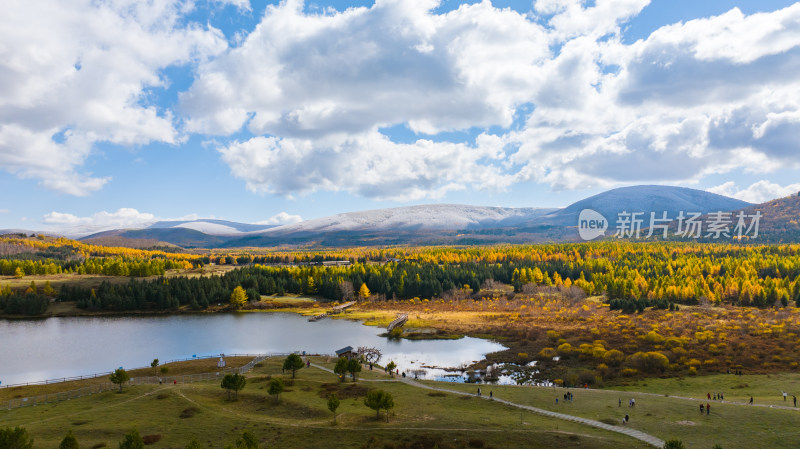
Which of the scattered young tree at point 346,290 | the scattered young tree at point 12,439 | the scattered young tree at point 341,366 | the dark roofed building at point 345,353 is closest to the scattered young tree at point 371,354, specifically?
the dark roofed building at point 345,353

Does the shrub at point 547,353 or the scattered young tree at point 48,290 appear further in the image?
the scattered young tree at point 48,290

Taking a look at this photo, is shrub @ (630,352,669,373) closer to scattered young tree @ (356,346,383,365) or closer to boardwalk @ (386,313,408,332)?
scattered young tree @ (356,346,383,365)

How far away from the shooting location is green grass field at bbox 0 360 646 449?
1806 inches

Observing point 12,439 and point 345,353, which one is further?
point 345,353

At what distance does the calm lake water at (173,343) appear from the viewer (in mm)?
93438

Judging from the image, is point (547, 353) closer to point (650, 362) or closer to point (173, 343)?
point (650, 362)

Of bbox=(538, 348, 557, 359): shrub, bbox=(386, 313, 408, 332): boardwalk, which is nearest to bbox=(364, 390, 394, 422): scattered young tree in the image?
bbox=(538, 348, 557, 359): shrub

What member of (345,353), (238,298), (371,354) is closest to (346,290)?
(238,298)

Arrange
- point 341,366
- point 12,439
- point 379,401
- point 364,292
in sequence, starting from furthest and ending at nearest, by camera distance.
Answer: point 364,292, point 341,366, point 379,401, point 12,439

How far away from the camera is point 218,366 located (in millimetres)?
83875

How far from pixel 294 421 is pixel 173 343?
75843 millimetres

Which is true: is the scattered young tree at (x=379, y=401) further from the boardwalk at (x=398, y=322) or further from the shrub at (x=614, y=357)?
the boardwalk at (x=398, y=322)

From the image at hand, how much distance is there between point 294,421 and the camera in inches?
2101

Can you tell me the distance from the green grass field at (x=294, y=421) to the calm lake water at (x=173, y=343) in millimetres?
29709
